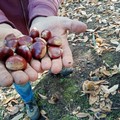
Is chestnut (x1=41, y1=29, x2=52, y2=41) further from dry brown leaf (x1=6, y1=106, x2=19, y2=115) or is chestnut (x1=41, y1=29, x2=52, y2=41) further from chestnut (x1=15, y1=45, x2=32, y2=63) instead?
dry brown leaf (x1=6, y1=106, x2=19, y2=115)

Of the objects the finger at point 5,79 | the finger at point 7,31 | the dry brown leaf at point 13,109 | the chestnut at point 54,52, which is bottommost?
the dry brown leaf at point 13,109

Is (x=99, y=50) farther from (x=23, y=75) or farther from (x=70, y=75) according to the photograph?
(x=23, y=75)

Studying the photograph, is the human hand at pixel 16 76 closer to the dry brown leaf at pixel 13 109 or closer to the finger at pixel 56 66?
the finger at pixel 56 66

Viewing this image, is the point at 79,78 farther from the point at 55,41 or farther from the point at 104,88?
the point at 55,41

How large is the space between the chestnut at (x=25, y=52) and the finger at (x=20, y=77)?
14 centimetres

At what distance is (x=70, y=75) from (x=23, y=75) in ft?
2.82

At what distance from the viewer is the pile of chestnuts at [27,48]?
4.94ft

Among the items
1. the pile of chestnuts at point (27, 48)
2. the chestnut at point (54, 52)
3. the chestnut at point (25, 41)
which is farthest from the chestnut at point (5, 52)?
the chestnut at point (54, 52)

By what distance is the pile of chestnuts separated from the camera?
4.94 feet

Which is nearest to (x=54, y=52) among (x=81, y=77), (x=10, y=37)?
(x=10, y=37)

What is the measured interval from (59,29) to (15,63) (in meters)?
0.45

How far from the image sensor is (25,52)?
158 centimetres

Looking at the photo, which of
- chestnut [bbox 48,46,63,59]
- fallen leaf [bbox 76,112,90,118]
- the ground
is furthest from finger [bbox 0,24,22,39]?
fallen leaf [bbox 76,112,90,118]

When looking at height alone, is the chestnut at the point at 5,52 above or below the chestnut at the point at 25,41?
below
